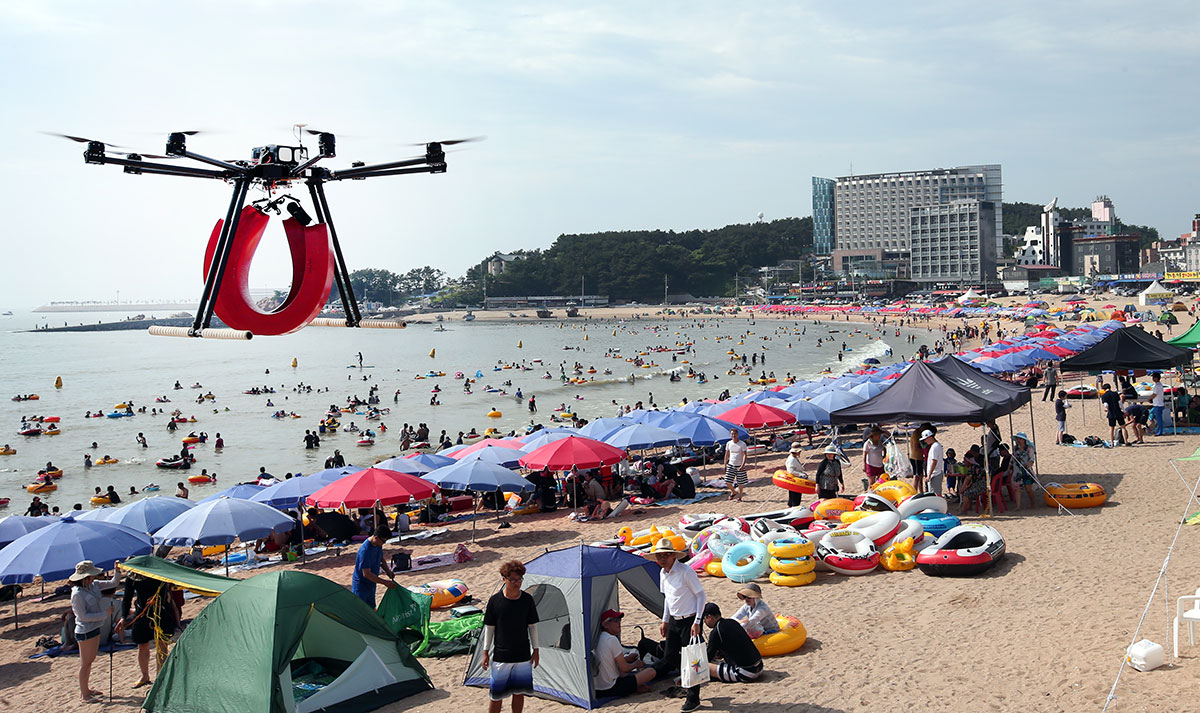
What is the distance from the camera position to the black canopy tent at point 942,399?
1223 cm

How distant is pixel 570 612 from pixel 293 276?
461cm

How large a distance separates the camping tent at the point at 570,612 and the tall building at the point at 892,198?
568 feet

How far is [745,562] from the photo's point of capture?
10086mm

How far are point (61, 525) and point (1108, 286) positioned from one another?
432 ft

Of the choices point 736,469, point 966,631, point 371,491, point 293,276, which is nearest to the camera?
point 966,631

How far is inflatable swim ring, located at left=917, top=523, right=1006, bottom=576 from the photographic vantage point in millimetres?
9477

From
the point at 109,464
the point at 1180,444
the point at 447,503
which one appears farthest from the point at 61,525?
the point at 109,464

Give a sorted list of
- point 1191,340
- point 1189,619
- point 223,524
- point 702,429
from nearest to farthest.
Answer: point 1189,619
point 223,524
point 702,429
point 1191,340

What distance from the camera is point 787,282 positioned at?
170750 mm

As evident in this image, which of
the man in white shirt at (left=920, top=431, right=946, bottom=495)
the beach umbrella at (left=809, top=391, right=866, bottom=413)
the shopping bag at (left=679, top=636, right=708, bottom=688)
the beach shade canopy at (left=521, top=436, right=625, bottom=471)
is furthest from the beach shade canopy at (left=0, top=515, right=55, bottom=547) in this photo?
the beach umbrella at (left=809, top=391, right=866, bottom=413)

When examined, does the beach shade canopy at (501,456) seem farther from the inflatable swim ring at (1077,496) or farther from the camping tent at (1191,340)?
the camping tent at (1191,340)

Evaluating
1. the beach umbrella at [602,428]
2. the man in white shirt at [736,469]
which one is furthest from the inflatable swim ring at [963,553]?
the beach umbrella at [602,428]

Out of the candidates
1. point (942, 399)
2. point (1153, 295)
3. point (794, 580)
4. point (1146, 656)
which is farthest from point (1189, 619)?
point (1153, 295)

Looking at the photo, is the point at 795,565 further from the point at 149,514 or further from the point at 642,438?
the point at 149,514
